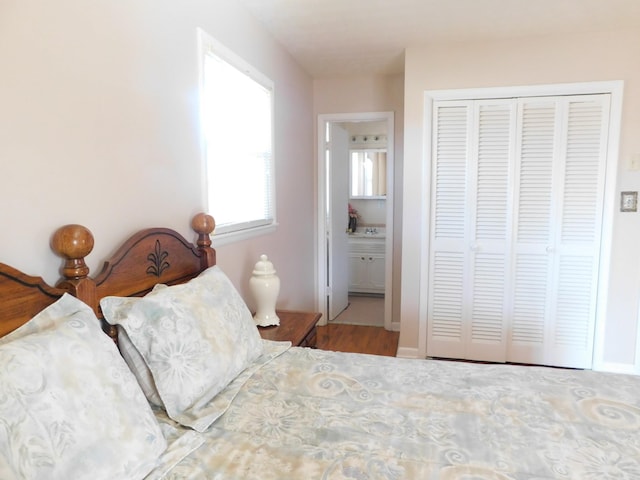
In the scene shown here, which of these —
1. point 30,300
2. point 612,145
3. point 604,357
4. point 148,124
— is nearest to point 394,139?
point 612,145

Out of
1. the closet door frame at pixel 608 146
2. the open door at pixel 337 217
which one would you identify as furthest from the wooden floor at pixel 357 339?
the closet door frame at pixel 608 146

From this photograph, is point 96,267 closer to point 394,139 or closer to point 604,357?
point 394,139

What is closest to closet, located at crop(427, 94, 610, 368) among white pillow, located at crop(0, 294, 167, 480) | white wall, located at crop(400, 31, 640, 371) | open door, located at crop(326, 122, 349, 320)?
white wall, located at crop(400, 31, 640, 371)

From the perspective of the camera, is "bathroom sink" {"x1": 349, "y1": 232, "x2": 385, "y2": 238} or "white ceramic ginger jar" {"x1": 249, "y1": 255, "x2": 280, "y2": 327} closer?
"white ceramic ginger jar" {"x1": 249, "y1": 255, "x2": 280, "y2": 327}

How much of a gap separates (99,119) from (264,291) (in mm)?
1149

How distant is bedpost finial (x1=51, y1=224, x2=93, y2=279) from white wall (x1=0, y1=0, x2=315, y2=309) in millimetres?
41

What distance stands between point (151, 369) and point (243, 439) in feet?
1.12

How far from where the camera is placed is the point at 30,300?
1.11m

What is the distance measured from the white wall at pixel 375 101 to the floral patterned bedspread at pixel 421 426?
2.48m

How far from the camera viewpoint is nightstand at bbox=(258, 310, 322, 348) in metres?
2.09

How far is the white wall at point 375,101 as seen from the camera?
3887 mm

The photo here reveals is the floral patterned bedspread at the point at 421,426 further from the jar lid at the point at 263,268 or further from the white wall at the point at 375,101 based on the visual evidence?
the white wall at the point at 375,101

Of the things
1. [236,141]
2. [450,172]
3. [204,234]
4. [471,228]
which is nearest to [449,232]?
[471,228]

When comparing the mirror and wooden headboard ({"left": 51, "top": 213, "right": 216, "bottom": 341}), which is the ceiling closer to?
wooden headboard ({"left": 51, "top": 213, "right": 216, "bottom": 341})
